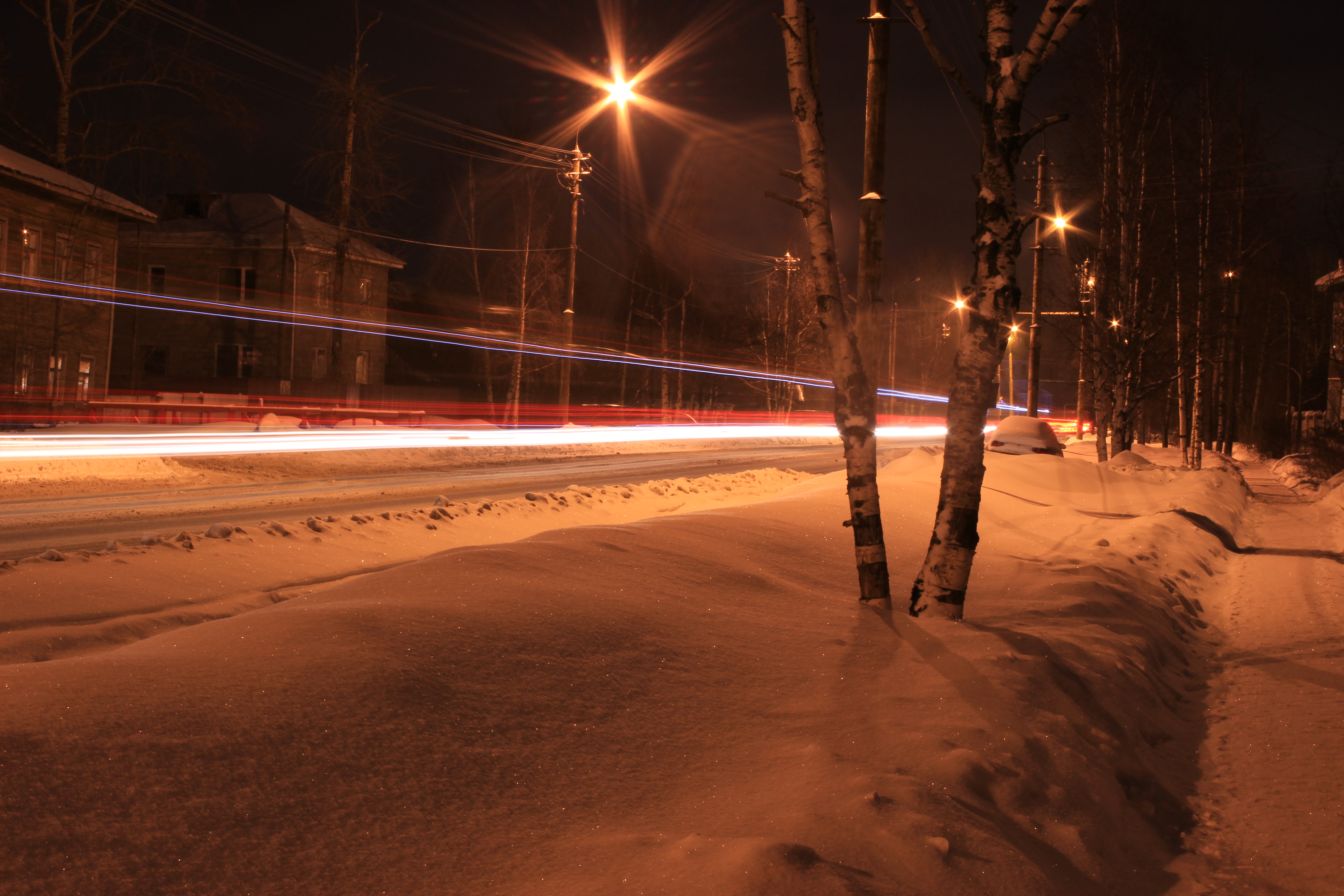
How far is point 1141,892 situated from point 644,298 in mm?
50983

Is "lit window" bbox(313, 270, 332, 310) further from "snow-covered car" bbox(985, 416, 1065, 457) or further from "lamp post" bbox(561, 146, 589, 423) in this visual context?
Answer: "snow-covered car" bbox(985, 416, 1065, 457)

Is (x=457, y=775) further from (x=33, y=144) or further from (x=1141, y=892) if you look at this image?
(x=33, y=144)

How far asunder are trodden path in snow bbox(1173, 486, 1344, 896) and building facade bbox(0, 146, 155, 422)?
83.6 ft

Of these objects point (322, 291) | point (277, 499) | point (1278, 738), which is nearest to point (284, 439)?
point (277, 499)

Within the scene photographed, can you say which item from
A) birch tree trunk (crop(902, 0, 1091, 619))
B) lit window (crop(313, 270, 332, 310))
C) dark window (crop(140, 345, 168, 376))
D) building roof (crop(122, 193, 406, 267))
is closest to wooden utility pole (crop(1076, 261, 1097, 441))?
birch tree trunk (crop(902, 0, 1091, 619))

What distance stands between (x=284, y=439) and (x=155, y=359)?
94.1 ft

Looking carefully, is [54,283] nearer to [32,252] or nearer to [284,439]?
[32,252]

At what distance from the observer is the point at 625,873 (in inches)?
110

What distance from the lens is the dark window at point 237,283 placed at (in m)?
44.8

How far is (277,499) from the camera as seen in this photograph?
1380 cm

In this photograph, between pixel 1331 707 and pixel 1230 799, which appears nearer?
pixel 1230 799

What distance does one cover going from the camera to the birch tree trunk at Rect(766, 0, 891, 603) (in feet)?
20.4

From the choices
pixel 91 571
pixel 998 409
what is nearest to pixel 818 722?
pixel 91 571

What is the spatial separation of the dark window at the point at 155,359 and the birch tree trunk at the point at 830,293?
45497mm
